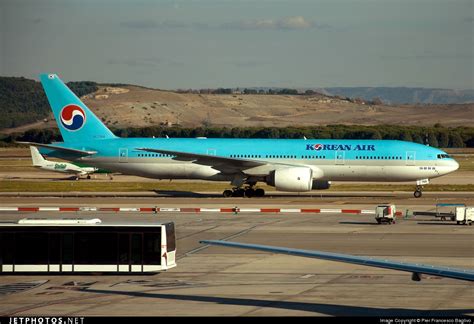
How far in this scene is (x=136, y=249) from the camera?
29844 millimetres

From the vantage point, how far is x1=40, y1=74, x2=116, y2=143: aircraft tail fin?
2584 inches

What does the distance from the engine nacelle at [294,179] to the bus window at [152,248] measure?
3118 cm

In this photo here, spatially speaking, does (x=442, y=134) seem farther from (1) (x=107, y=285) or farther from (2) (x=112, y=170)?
(1) (x=107, y=285)

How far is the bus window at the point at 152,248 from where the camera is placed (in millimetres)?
29547

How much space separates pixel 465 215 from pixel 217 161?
21135 millimetres

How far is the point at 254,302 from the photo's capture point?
80.4ft

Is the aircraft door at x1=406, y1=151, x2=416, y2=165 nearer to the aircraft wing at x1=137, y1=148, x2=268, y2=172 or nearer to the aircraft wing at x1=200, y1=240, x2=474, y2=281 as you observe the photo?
the aircraft wing at x1=137, y1=148, x2=268, y2=172

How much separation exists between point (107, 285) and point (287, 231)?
16.4m

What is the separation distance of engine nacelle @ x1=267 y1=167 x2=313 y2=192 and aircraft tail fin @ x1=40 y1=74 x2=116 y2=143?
46.0ft

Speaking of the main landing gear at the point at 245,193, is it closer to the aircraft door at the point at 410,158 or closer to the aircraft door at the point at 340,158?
the aircraft door at the point at 340,158

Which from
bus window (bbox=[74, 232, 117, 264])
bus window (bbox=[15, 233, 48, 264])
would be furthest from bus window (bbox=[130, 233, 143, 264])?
bus window (bbox=[15, 233, 48, 264])

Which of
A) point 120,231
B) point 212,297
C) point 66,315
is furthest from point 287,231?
point 66,315

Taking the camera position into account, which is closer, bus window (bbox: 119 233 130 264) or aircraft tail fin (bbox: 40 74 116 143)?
bus window (bbox: 119 233 130 264)

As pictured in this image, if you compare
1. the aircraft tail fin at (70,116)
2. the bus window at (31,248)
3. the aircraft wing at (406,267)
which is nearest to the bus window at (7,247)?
the bus window at (31,248)
